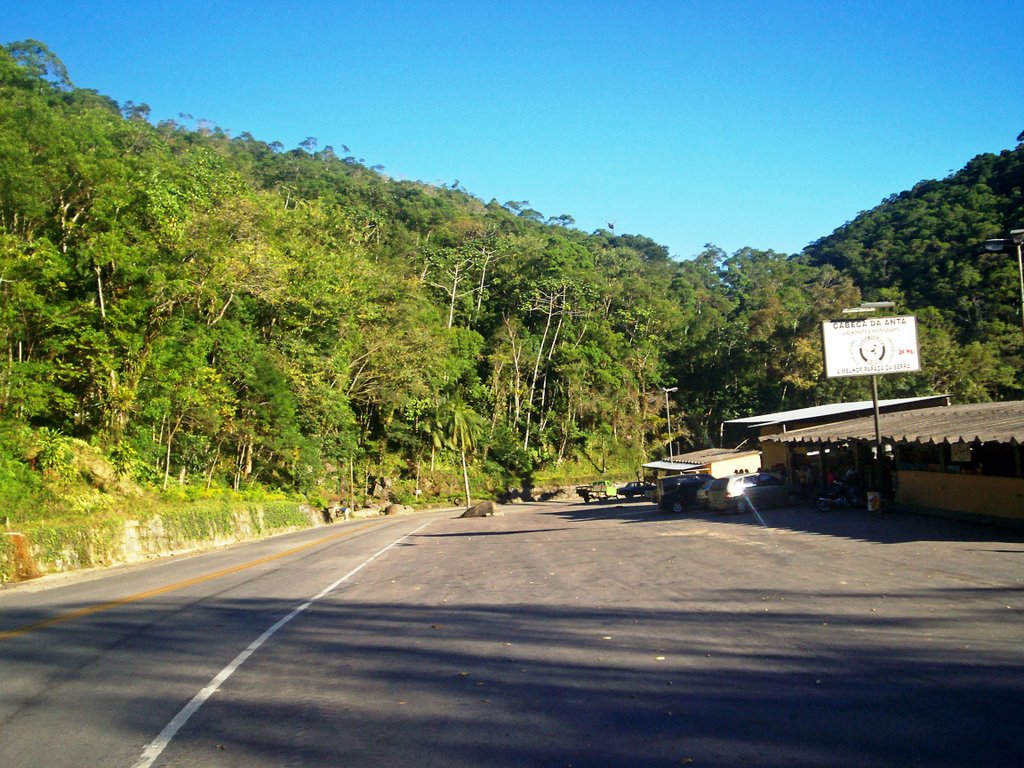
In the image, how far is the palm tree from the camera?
66375mm

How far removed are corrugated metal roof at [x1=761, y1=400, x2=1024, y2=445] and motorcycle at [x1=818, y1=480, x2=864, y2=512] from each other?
1.61 metres

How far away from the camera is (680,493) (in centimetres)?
3353

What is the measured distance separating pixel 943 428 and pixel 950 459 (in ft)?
3.43

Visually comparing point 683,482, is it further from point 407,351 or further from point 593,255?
point 593,255

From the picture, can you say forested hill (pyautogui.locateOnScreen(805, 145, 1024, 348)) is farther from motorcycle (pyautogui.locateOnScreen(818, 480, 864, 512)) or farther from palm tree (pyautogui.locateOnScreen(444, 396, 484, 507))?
palm tree (pyautogui.locateOnScreen(444, 396, 484, 507))

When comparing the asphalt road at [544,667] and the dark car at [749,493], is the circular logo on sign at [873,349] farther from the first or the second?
the asphalt road at [544,667]

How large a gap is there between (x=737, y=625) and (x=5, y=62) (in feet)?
109

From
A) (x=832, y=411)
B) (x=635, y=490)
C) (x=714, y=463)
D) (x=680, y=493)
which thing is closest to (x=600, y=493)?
(x=635, y=490)

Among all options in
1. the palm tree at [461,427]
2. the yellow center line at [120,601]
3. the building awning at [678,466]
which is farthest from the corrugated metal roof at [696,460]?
the yellow center line at [120,601]

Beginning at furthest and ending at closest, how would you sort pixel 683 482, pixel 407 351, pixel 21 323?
pixel 407 351
pixel 683 482
pixel 21 323

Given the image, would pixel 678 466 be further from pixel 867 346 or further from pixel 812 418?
pixel 867 346

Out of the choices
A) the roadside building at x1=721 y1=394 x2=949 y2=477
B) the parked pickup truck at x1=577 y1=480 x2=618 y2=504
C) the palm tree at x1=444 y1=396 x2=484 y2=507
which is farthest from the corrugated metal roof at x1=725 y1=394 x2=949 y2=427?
the palm tree at x1=444 y1=396 x2=484 y2=507

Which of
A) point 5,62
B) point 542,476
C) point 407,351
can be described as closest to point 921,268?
point 542,476

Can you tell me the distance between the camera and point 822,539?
18484 mm
